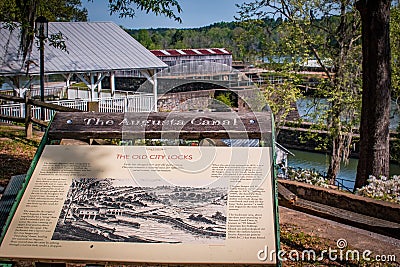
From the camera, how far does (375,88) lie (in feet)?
27.9

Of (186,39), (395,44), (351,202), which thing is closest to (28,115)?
(351,202)

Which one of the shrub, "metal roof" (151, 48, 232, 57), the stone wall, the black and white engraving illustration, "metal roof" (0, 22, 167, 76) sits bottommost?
the shrub

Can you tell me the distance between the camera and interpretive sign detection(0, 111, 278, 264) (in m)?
3.03

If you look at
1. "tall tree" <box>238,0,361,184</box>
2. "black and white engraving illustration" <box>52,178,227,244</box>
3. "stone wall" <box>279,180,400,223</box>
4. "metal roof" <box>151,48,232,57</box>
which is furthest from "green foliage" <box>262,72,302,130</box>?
"metal roof" <box>151,48,232,57</box>

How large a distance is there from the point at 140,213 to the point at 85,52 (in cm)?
2040

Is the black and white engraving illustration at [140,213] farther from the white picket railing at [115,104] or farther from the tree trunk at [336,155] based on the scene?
the white picket railing at [115,104]

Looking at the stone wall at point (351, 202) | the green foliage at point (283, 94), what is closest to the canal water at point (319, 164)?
the green foliage at point (283, 94)

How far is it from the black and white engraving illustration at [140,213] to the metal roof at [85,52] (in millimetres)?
16596

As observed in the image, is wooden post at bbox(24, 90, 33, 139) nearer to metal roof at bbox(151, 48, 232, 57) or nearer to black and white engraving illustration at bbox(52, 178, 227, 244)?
black and white engraving illustration at bbox(52, 178, 227, 244)

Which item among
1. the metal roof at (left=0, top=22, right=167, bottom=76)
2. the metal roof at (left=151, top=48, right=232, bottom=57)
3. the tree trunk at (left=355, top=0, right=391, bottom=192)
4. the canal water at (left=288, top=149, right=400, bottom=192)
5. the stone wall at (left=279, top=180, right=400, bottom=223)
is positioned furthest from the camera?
the metal roof at (left=151, top=48, right=232, bottom=57)

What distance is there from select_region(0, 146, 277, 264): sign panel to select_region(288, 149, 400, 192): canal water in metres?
19.2

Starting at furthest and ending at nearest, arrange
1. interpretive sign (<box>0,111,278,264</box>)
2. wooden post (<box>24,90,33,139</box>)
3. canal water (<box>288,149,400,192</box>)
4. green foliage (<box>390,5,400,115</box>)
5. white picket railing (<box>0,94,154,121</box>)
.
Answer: canal water (<box>288,149,400,192</box>) < white picket railing (<box>0,94,154,121</box>) < green foliage (<box>390,5,400,115</box>) < wooden post (<box>24,90,33,139</box>) < interpretive sign (<box>0,111,278,264</box>)

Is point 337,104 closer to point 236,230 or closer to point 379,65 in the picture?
point 379,65

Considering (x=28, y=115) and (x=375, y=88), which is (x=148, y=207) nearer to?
(x=375, y=88)
